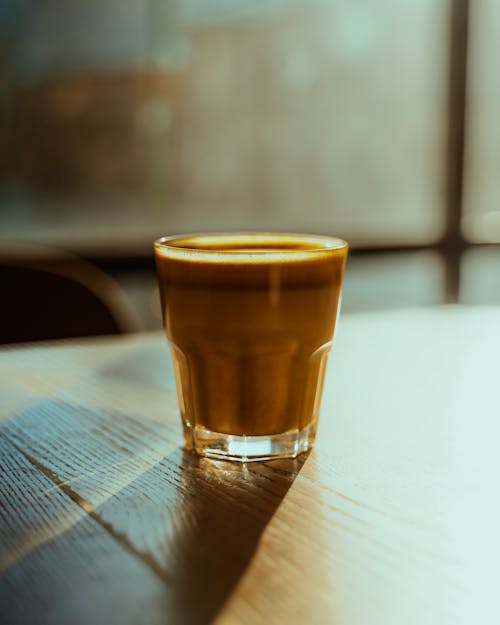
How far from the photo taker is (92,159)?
3.01 metres

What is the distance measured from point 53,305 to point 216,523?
878 mm

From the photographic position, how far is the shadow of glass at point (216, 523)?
1.15ft

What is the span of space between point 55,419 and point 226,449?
0.61 feet

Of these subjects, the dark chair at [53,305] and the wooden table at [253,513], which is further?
the dark chair at [53,305]

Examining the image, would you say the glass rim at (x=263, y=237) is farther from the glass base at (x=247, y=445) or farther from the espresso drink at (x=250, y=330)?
the glass base at (x=247, y=445)

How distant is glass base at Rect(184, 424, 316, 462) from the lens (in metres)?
0.53

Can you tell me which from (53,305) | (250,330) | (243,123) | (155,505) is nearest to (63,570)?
(155,505)

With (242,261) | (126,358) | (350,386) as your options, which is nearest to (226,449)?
(242,261)

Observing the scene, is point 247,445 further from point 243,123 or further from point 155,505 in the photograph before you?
point 243,123

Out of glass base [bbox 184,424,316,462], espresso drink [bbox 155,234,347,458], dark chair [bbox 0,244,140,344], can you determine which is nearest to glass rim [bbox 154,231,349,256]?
espresso drink [bbox 155,234,347,458]

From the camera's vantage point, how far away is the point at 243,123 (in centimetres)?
329

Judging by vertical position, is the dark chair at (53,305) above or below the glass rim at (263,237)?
below

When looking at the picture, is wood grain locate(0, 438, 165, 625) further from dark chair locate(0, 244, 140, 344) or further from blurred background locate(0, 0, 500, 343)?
blurred background locate(0, 0, 500, 343)

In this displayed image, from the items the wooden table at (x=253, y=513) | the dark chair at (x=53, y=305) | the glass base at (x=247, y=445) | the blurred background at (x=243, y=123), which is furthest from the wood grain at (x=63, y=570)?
the blurred background at (x=243, y=123)
